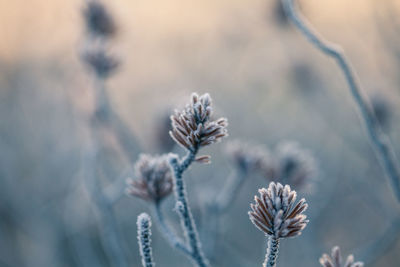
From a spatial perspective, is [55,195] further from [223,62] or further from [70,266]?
[223,62]

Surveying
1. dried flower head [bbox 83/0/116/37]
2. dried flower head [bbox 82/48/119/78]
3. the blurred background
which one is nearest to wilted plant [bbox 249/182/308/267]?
the blurred background

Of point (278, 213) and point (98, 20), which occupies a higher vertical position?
point (98, 20)

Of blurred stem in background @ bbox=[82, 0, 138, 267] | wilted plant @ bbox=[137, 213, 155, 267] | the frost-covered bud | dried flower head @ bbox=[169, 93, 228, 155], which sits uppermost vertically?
blurred stem in background @ bbox=[82, 0, 138, 267]

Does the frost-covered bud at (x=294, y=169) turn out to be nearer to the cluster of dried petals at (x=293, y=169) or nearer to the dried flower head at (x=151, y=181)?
the cluster of dried petals at (x=293, y=169)

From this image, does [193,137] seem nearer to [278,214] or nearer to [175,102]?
[278,214]

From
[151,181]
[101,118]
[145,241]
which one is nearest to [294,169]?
[151,181]

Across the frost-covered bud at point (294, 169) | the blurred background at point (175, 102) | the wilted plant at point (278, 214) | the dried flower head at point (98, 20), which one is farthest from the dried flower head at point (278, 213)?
the dried flower head at point (98, 20)

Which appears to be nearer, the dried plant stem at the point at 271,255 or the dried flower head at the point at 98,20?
the dried plant stem at the point at 271,255

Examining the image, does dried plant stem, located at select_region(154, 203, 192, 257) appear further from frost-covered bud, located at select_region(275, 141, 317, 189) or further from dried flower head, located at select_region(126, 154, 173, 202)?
frost-covered bud, located at select_region(275, 141, 317, 189)
